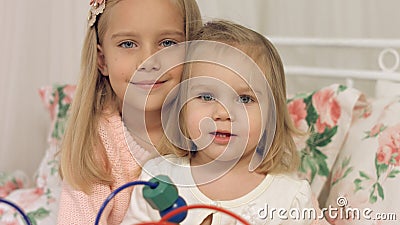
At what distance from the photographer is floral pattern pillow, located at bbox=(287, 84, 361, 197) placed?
157 centimetres

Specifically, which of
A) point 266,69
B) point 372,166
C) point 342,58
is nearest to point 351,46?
point 342,58

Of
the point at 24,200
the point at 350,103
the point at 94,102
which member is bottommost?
the point at 24,200

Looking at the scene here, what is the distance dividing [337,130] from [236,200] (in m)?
0.50

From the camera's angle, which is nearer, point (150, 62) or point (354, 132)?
point (150, 62)

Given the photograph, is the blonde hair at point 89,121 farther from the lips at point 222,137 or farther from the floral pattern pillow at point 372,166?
the floral pattern pillow at point 372,166

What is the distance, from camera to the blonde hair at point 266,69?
3.82 ft

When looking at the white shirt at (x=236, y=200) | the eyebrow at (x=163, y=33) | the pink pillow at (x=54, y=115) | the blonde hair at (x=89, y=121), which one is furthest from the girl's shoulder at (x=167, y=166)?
the pink pillow at (x=54, y=115)

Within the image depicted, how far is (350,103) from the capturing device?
5.16 ft

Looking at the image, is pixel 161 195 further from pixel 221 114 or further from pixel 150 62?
pixel 150 62

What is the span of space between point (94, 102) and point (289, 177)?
15.1 inches

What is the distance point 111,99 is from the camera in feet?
4.37

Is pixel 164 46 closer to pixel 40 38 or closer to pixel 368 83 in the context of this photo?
pixel 40 38

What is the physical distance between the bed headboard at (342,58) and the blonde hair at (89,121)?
2.04 feet

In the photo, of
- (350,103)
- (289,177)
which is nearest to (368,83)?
(350,103)
